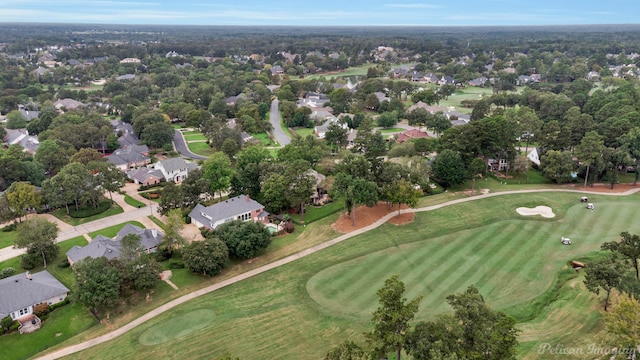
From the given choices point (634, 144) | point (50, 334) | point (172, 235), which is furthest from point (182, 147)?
point (634, 144)

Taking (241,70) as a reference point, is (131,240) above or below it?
below

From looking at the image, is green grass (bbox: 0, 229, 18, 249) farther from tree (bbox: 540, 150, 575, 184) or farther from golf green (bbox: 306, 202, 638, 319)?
tree (bbox: 540, 150, 575, 184)

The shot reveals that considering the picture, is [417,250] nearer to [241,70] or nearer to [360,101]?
[360,101]

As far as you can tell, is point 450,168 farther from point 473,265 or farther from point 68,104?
point 68,104

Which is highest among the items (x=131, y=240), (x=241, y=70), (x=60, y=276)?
(x=241, y=70)

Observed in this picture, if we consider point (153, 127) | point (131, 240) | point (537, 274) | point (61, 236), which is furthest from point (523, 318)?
point (153, 127)
